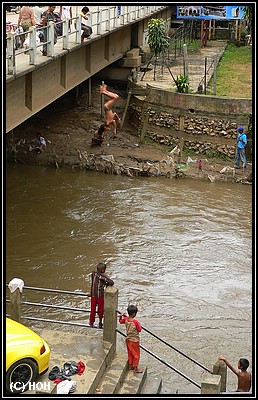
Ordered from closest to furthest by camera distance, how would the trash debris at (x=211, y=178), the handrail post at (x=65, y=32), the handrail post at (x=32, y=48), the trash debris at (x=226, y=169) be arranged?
the handrail post at (x=32, y=48) < the handrail post at (x=65, y=32) < the trash debris at (x=211, y=178) < the trash debris at (x=226, y=169)

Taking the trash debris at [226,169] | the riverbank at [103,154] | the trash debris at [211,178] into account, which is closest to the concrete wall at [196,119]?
the riverbank at [103,154]

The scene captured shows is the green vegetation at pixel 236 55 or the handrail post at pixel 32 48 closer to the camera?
the handrail post at pixel 32 48

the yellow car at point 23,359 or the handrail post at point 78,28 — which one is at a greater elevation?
the handrail post at point 78,28

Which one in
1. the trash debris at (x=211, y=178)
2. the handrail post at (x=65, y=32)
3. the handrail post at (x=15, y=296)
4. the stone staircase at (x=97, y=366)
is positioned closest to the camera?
the stone staircase at (x=97, y=366)

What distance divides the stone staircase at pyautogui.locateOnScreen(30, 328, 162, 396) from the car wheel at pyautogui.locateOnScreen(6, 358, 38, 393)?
0.47 ft

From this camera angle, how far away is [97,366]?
32.6 ft

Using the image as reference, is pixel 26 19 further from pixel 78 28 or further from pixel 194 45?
pixel 194 45

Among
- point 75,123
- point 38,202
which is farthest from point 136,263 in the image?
point 75,123

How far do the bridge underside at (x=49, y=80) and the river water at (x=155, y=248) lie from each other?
333 cm

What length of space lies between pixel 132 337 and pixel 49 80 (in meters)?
9.41

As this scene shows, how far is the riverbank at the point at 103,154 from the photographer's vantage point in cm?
2339

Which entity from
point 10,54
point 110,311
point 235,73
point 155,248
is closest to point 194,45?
point 235,73

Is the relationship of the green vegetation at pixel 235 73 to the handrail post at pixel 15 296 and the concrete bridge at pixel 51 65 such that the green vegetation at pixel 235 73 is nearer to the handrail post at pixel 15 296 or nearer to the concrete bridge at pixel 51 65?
the concrete bridge at pixel 51 65

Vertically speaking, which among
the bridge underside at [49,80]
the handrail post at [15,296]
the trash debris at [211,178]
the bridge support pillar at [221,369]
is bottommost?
the trash debris at [211,178]
